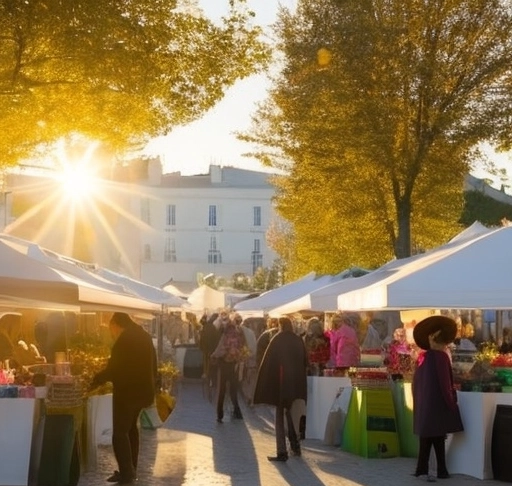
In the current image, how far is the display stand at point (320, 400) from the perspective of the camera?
66.9 feet

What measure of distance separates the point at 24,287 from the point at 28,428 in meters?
1.49

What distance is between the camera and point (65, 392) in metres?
14.6

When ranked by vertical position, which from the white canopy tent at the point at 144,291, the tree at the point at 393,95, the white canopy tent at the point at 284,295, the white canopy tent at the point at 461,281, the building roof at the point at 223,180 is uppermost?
the building roof at the point at 223,180

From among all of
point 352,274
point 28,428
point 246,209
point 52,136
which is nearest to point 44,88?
point 52,136

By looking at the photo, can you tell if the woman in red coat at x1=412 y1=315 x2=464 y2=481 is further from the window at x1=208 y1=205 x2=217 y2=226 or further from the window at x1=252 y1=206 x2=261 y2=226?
the window at x1=252 y1=206 x2=261 y2=226

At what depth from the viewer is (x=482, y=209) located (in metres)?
76.7

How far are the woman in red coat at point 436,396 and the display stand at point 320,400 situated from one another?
185 inches

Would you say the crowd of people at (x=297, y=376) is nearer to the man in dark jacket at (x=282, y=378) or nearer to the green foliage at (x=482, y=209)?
the man in dark jacket at (x=282, y=378)

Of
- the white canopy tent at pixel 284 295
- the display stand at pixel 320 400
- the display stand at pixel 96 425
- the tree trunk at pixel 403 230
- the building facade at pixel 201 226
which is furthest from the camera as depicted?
the building facade at pixel 201 226

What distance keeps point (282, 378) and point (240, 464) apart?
3.86 ft

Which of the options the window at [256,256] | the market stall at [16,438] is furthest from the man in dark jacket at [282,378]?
the window at [256,256]

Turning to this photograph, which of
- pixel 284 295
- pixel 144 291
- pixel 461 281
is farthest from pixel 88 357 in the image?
pixel 284 295

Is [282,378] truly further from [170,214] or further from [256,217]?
[256,217]

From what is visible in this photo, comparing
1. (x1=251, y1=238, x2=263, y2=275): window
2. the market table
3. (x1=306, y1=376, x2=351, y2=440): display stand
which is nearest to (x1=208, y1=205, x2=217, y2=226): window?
(x1=251, y1=238, x2=263, y2=275): window
